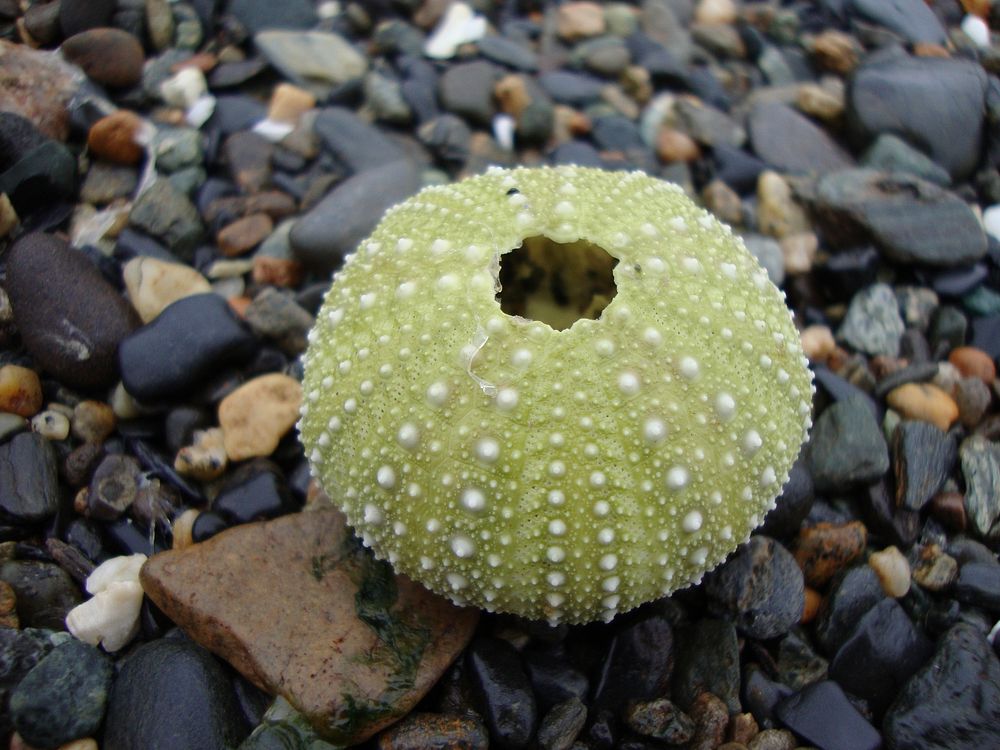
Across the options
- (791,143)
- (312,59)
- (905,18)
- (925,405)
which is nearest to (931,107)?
(791,143)

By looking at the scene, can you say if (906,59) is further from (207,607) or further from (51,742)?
(51,742)

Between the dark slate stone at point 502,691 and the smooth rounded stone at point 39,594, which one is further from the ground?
the dark slate stone at point 502,691

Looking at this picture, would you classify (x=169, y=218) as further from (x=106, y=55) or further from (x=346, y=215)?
(x=106, y=55)

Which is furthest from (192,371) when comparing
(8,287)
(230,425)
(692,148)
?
(692,148)

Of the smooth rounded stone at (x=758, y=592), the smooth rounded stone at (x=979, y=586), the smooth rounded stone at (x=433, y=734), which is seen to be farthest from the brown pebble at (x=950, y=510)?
the smooth rounded stone at (x=433, y=734)

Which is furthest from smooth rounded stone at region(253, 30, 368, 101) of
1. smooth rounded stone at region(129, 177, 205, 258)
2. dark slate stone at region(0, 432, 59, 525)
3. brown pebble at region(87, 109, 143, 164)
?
dark slate stone at region(0, 432, 59, 525)

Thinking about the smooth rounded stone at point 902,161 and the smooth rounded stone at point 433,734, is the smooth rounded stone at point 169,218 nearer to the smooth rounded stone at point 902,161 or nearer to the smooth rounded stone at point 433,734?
the smooth rounded stone at point 433,734
